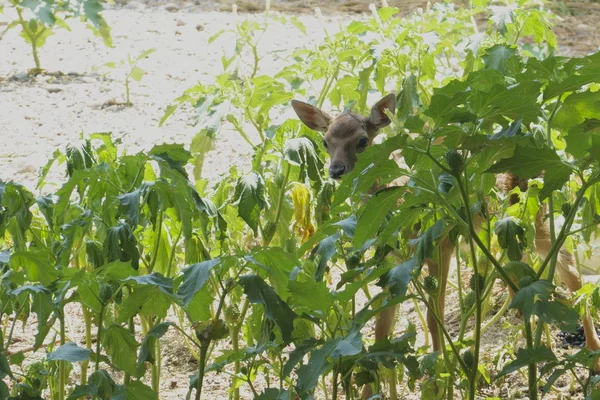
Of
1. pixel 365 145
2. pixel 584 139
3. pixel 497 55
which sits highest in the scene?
pixel 365 145

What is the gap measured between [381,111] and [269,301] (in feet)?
9.33

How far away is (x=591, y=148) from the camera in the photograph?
6.75 ft

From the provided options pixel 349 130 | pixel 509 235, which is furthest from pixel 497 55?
pixel 349 130

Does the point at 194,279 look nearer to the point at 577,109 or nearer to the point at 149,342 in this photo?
the point at 149,342

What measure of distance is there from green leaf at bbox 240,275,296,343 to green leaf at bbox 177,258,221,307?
3.8 inches

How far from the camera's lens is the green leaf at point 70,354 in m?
2.31

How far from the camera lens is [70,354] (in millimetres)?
2348

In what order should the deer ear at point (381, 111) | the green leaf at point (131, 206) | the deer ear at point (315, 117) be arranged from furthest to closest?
the deer ear at point (315, 117) < the deer ear at point (381, 111) < the green leaf at point (131, 206)

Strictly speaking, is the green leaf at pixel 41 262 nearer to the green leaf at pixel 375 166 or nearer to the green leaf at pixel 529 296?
the green leaf at pixel 375 166

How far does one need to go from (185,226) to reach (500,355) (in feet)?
5.69

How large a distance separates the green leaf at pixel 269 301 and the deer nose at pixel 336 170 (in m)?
2.45

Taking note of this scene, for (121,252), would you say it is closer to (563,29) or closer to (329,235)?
(329,235)

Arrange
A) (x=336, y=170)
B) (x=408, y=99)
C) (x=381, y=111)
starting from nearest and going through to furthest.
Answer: (x=408, y=99), (x=336, y=170), (x=381, y=111)

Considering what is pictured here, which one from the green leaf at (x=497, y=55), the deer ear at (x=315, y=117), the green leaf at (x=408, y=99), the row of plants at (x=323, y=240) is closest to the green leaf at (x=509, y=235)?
the row of plants at (x=323, y=240)
